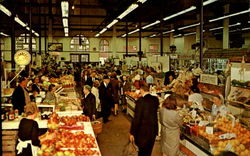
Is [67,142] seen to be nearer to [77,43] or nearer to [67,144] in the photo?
[67,144]

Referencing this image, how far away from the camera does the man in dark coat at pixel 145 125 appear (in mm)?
6203

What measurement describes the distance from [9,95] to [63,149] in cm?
637

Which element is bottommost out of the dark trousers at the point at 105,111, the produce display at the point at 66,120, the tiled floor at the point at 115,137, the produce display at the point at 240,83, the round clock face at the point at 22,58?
the tiled floor at the point at 115,137

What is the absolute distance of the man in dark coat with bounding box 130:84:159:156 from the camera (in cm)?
620

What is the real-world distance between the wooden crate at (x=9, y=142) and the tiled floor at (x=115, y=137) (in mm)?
2215

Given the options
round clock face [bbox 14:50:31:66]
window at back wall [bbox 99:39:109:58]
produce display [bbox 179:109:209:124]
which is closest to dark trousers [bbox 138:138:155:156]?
produce display [bbox 179:109:209:124]

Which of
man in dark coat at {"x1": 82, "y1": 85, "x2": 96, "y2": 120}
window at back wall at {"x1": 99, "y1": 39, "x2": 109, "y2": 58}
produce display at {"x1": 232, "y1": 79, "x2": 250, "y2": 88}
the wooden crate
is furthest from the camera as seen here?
window at back wall at {"x1": 99, "y1": 39, "x2": 109, "y2": 58}

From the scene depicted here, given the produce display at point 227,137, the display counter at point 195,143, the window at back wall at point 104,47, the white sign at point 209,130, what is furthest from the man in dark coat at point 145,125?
the window at back wall at point 104,47

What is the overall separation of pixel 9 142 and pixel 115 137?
3.62 m

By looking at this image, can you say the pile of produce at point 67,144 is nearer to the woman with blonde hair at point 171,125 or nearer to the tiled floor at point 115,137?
the woman with blonde hair at point 171,125

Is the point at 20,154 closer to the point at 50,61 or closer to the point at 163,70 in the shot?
the point at 163,70

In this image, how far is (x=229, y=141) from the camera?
219 inches

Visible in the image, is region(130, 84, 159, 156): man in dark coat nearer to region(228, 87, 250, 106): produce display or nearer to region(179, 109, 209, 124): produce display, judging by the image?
region(179, 109, 209, 124): produce display

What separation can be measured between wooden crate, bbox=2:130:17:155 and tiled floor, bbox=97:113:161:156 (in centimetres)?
221
